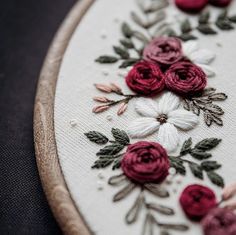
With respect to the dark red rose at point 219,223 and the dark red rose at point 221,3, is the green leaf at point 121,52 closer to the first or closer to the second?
the dark red rose at point 221,3

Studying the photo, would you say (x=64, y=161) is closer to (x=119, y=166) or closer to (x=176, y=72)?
(x=119, y=166)

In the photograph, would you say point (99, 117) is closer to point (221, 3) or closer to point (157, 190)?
point (157, 190)

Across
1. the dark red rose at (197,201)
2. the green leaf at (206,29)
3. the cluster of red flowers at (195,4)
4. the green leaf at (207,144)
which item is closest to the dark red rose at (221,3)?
the cluster of red flowers at (195,4)

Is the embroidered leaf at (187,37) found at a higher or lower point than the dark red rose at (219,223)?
higher

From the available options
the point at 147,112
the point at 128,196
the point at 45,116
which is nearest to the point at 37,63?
the point at 45,116

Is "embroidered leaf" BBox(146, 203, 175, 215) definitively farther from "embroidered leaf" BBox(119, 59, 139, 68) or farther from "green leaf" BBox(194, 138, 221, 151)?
"embroidered leaf" BBox(119, 59, 139, 68)

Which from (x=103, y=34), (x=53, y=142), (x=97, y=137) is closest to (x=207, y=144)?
(x=97, y=137)
